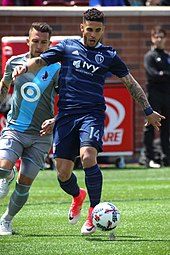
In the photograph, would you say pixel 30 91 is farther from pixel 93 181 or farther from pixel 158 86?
pixel 158 86

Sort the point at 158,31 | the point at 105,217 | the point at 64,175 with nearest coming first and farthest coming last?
the point at 105,217
the point at 64,175
the point at 158,31

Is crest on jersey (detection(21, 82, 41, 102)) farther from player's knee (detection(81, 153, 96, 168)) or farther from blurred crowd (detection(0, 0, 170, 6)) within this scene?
blurred crowd (detection(0, 0, 170, 6))

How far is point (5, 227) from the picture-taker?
955 cm

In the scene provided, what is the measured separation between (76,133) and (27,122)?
66 centimetres

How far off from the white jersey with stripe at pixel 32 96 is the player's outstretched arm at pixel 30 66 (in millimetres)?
563

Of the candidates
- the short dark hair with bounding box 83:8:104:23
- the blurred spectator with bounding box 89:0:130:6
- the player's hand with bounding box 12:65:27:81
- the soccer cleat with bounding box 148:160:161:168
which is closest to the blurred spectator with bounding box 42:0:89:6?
the blurred spectator with bounding box 89:0:130:6

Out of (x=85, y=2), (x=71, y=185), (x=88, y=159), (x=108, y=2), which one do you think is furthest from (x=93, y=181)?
(x=85, y=2)

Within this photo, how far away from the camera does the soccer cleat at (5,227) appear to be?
948 cm

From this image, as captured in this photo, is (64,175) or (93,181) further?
(64,175)

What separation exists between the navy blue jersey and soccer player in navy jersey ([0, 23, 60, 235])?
0.36m

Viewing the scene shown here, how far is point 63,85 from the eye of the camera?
938 cm

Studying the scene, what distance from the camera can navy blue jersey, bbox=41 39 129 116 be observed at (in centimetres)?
924

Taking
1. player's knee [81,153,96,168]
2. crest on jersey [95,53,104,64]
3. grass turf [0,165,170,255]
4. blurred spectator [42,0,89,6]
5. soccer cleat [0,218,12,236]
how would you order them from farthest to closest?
blurred spectator [42,0,89,6] < soccer cleat [0,218,12,236] < crest on jersey [95,53,104,64] < player's knee [81,153,96,168] < grass turf [0,165,170,255]

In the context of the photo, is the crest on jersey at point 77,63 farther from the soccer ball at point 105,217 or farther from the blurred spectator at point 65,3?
the blurred spectator at point 65,3
